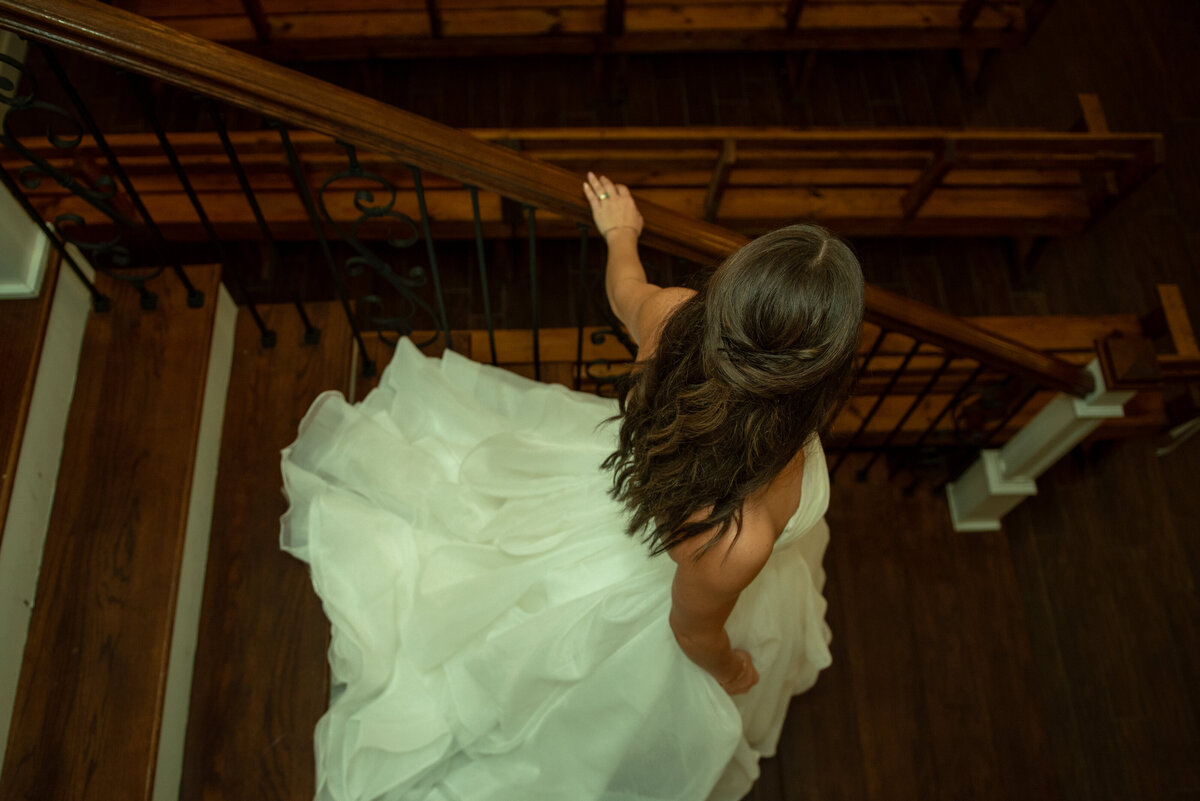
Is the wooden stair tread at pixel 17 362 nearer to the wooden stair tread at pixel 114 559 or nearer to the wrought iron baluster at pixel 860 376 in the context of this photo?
the wooden stair tread at pixel 114 559

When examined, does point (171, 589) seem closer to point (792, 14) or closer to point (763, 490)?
point (763, 490)

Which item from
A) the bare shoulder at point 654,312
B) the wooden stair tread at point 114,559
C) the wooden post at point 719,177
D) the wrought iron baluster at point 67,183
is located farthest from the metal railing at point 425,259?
the wooden post at point 719,177

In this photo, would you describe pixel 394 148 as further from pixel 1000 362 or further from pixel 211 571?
pixel 1000 362

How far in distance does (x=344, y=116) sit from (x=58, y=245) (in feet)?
2.84

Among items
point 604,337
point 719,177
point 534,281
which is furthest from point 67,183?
point 719,177

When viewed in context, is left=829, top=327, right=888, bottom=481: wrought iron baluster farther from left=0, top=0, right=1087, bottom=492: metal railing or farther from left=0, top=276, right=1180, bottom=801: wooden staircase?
left=0, top=276, right=1180, bottom=801: wooden staircase

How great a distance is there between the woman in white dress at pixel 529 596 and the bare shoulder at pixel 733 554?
0.11 feet

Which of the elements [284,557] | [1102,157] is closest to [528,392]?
[284,557]

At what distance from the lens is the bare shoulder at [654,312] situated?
65.9 inches

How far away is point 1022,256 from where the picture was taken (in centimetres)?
442

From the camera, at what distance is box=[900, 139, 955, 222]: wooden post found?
3.49m

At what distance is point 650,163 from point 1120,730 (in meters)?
2.75

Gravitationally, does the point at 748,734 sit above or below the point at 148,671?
below

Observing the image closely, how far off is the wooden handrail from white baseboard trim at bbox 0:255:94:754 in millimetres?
801
